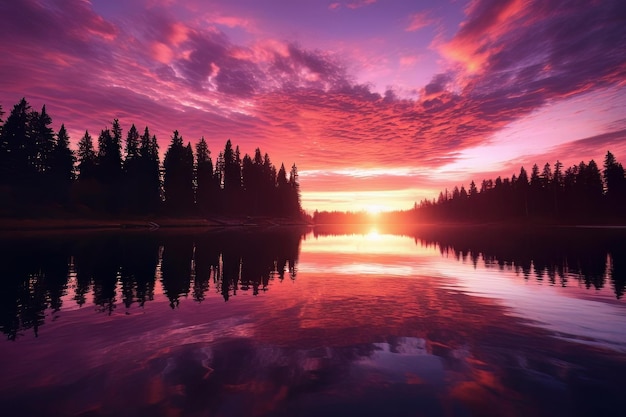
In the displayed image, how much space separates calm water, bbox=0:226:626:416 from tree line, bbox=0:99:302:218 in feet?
223

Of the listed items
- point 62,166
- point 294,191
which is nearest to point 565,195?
point 294,191

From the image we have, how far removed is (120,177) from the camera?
86875mm

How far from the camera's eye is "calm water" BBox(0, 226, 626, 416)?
5.98 m

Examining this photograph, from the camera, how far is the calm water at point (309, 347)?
598 centimetres

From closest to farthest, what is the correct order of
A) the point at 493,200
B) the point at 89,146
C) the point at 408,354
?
the point at 408,354 < the point at 89,146 < the point at 493,200

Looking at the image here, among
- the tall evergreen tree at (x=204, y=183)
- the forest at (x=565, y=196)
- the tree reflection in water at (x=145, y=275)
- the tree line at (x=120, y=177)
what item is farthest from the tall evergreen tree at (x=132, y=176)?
the forest at (x=565, y=196)

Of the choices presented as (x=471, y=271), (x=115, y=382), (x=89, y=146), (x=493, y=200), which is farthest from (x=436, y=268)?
(x=493, y=200)

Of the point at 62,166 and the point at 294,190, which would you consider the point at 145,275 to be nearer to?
the point at 62,166

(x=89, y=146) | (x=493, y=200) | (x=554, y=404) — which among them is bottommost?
(x=554, y=404)

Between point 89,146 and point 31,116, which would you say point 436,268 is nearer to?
point 31,116

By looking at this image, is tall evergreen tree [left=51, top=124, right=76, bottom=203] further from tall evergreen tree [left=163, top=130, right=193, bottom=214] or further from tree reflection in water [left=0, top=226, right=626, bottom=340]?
tree reflection in water [left=0, top=226, right=626, bottom=340]

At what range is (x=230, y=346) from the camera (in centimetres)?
857

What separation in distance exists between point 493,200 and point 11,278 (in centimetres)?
15799

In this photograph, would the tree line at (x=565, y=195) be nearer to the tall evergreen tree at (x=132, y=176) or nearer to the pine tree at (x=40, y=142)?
the tall evergreen tree at (x=132, y=176)
